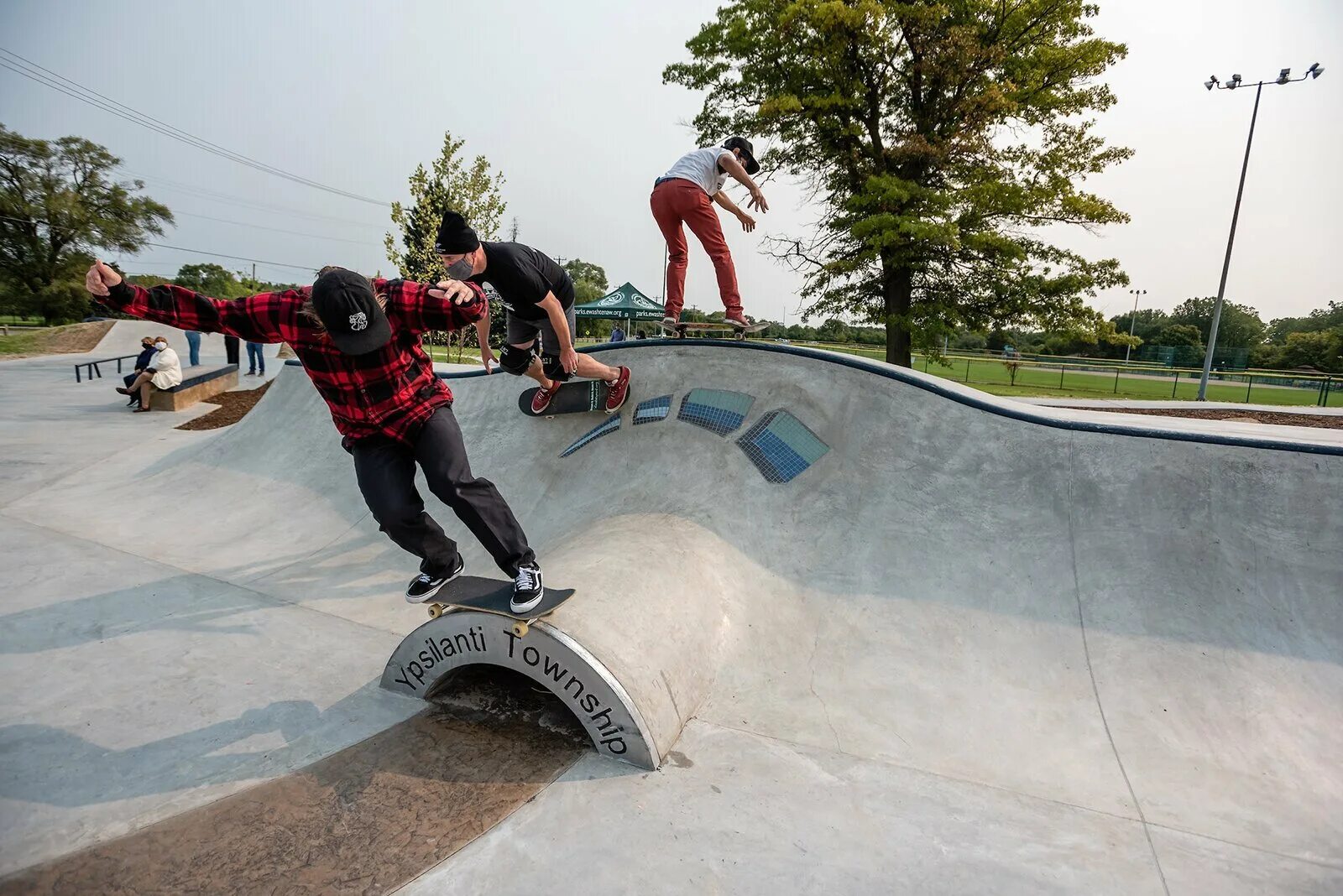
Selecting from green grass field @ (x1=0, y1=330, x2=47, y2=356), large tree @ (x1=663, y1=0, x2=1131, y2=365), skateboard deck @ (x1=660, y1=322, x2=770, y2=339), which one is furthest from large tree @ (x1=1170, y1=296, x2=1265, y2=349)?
green grass field @ (x1=0, y1=330, x2=47, y2=356)

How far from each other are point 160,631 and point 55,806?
1787mm

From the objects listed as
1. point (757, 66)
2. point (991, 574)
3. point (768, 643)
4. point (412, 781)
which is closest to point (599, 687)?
point (412, 781)

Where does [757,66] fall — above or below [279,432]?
above

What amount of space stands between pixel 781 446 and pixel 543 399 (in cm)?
265

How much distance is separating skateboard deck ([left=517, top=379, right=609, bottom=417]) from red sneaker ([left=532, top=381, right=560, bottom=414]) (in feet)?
0.10

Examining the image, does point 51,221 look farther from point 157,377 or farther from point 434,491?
point 434,491

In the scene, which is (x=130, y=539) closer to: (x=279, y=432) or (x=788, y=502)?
(x=279, y=432)

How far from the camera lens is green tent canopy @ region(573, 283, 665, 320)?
83.8ft

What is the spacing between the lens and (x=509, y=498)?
6.13m

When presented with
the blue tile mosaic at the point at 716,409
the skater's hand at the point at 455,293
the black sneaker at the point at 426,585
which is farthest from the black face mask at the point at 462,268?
the blue tile mosaic at the point at 716,409

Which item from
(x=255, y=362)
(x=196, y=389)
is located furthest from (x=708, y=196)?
(x=255, y=362)

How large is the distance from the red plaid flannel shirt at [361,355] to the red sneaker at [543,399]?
324 cm

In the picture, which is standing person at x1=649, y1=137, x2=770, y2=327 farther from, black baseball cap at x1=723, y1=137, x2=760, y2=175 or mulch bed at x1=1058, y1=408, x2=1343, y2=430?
mulch bed at x1=1058, y1=408, x2=1343, y2=430

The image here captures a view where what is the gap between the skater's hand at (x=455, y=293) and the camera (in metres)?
3.01
